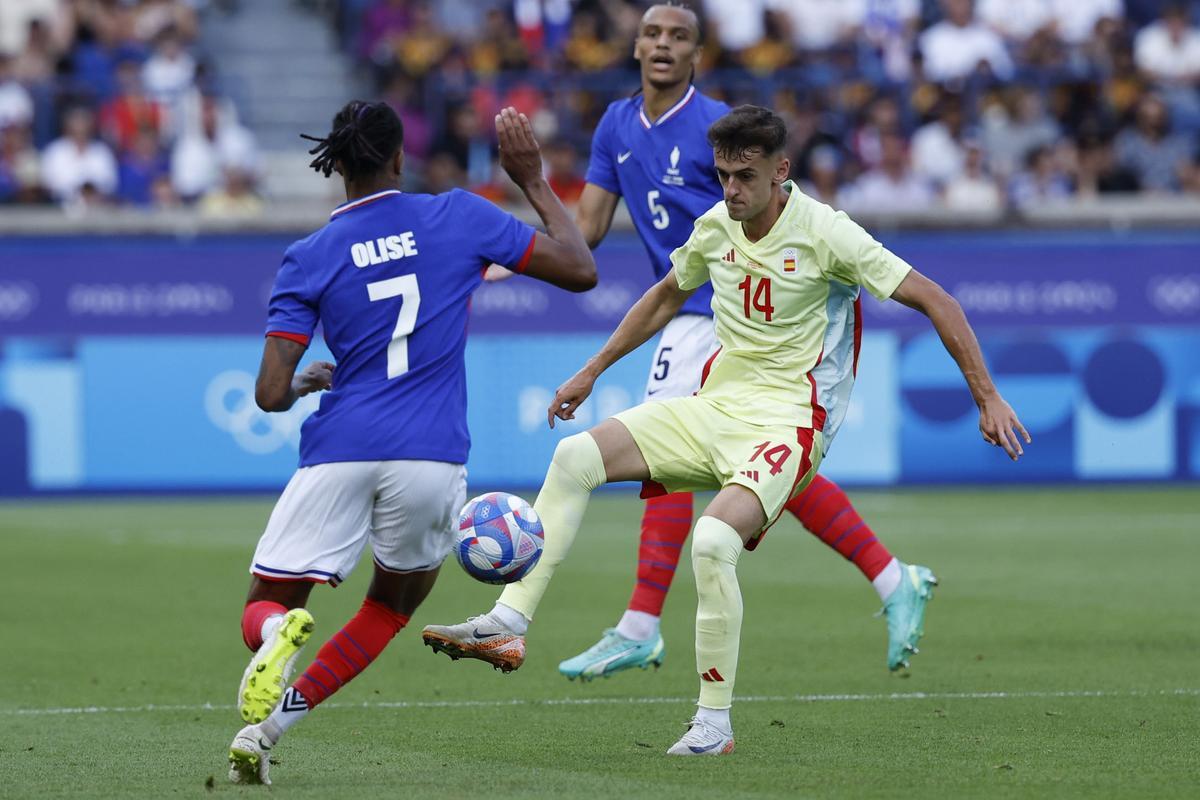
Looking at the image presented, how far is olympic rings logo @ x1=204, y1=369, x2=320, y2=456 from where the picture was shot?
17.9 m

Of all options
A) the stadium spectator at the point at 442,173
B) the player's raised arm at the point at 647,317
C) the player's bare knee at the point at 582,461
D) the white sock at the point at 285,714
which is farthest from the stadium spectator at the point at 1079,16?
the white sock at the point at 285,714

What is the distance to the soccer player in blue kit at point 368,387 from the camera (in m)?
6.19

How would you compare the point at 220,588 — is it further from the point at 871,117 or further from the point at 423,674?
the point at 871,117

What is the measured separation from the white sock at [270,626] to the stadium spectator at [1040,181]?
15129 millimetres

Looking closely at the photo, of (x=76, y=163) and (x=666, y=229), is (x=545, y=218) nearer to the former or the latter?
(x=666, y=229)

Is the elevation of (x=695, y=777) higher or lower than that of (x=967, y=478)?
higher

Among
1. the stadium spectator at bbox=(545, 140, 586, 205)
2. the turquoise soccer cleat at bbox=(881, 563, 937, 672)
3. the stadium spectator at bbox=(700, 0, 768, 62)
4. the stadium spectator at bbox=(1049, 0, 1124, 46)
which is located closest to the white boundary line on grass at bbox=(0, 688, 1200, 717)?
the turquoise soccer cleat at bbox=(881, 563, 937, 672)

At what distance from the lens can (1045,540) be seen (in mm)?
14703

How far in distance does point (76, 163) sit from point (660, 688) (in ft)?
42.0

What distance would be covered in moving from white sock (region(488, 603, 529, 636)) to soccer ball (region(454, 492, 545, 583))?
226mm

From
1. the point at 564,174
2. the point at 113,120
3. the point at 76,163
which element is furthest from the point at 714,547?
the point at 113,120

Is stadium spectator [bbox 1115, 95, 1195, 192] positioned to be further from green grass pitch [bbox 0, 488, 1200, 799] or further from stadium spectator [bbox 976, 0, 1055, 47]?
green grass pitch [bbox 0, 488, 1200, 799]

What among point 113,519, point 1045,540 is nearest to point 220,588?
point 113,519

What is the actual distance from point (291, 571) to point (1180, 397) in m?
13.8
